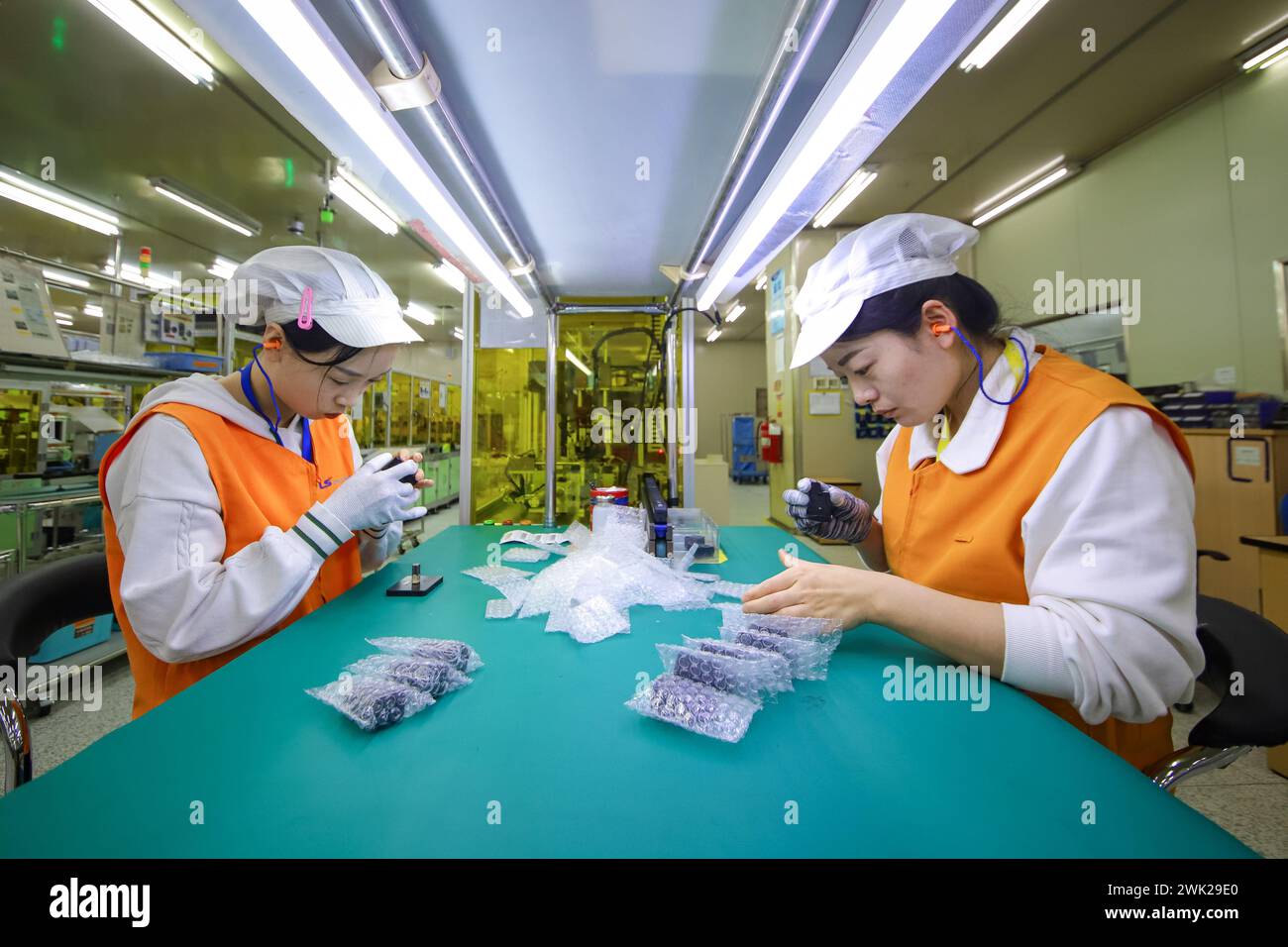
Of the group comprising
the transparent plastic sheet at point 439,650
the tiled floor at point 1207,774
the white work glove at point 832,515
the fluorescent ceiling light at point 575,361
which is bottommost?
the tiled floor at point 1207,774

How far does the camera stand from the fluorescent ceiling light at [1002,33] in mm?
2639

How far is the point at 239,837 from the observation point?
47 cm

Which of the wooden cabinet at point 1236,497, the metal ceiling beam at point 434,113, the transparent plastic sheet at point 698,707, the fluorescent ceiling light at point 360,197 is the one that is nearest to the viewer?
the transparent plastic sheet at point 698,707

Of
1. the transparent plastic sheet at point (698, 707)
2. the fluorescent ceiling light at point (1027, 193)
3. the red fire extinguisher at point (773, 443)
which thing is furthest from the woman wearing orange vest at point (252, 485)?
the fluorescent ceiling light at point (1027, 193)

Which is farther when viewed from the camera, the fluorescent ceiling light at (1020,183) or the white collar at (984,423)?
the fluorescent ceiling light at (1020,183)

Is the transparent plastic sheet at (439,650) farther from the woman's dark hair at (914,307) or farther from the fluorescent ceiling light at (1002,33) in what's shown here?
the fluorescent ceiling light at (1002,33)

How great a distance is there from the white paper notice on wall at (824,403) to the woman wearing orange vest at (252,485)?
520 cm

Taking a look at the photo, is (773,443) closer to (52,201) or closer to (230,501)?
(230,501)

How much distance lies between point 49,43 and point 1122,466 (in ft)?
17.9

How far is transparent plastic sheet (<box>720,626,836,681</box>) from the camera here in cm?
79

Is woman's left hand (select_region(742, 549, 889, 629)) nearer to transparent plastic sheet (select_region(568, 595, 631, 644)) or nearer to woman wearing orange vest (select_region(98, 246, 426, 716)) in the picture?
transparent plastic sheet (select_region(568, 595, 631, 644))

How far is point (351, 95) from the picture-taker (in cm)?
79

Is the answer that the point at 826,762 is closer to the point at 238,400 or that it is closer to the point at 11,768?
the point at 11,768

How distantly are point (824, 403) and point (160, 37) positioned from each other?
587 cm
